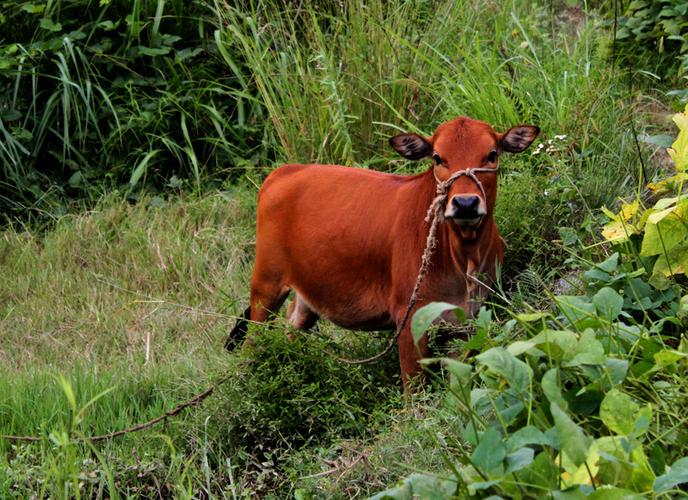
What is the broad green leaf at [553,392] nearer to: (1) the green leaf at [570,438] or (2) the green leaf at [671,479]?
(1) the green leaf at [570,438]

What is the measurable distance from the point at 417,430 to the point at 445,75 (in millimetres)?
3460

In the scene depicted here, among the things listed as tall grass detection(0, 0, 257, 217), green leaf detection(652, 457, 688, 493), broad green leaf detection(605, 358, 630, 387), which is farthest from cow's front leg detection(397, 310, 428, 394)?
tall grass detection(0, 0, 257, 217)

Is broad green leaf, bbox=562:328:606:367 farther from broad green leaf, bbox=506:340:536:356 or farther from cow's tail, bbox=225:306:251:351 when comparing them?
cow's tail, bbox=225:306:251:351

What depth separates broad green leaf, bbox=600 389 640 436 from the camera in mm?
2883

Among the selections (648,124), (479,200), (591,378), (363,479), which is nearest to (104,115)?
(648,124)

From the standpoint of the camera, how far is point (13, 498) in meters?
4.59

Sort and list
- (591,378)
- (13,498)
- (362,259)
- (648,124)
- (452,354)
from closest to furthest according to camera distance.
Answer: (591,378) → (13,498) → (452,354) → (362,259) → (648,124)

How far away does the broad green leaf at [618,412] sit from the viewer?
2883 millimetres

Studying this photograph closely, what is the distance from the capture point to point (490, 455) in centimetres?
273

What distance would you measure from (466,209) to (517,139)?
65 cm

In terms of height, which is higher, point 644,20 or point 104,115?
point 644,20

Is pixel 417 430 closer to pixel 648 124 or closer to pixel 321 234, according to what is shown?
pixel 321 234

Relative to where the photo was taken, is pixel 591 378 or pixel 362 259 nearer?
pixel 591 378

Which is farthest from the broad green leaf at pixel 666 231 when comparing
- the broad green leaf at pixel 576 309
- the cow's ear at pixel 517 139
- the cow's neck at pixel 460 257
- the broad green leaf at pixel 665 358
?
the cow's ear at pixel 517 139
